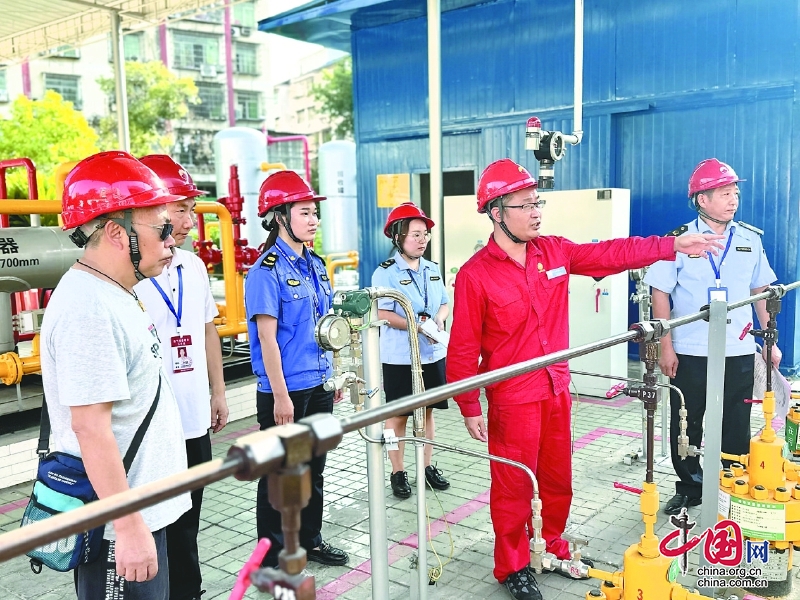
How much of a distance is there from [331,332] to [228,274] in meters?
4.26

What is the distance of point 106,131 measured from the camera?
3203cm

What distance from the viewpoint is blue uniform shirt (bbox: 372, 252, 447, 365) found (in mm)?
4535

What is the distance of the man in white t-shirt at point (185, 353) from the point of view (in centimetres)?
298

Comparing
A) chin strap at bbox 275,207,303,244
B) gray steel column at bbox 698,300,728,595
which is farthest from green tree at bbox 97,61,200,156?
gray steel column at bbox 698,300,728,595

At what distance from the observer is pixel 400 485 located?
14.9 feet

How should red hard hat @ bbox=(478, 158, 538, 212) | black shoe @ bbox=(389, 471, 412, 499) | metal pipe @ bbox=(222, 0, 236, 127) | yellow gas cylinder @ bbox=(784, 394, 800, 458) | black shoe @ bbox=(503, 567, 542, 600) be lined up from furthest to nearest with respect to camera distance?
metal pipe @ bbox=(222, 0, 236, 127)
black shoe @ bbox=(389, 471, 412, 499)
yellow gas cylinder @ bbox=(784, 394, 800, 458)
red hard hat @ bbox=(478, 158, 538, 212)
black shoe @ bbox=(503, 567, 542, 600)

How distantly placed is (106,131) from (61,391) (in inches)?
1328

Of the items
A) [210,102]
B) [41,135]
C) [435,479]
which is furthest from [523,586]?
[210,102]

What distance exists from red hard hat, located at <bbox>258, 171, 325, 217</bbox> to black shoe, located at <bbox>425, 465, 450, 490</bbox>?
2.16 m

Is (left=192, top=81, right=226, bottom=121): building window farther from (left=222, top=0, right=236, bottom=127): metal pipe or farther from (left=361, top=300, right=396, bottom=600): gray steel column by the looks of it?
(left=361, top=300, right=396, bottom=600): gray steel column

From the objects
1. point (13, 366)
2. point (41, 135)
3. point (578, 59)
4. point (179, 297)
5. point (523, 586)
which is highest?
point (41, 135)

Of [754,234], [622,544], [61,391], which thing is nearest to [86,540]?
[61,391]

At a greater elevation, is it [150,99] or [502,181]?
[150,99]

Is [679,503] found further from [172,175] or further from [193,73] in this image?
[193,73]
